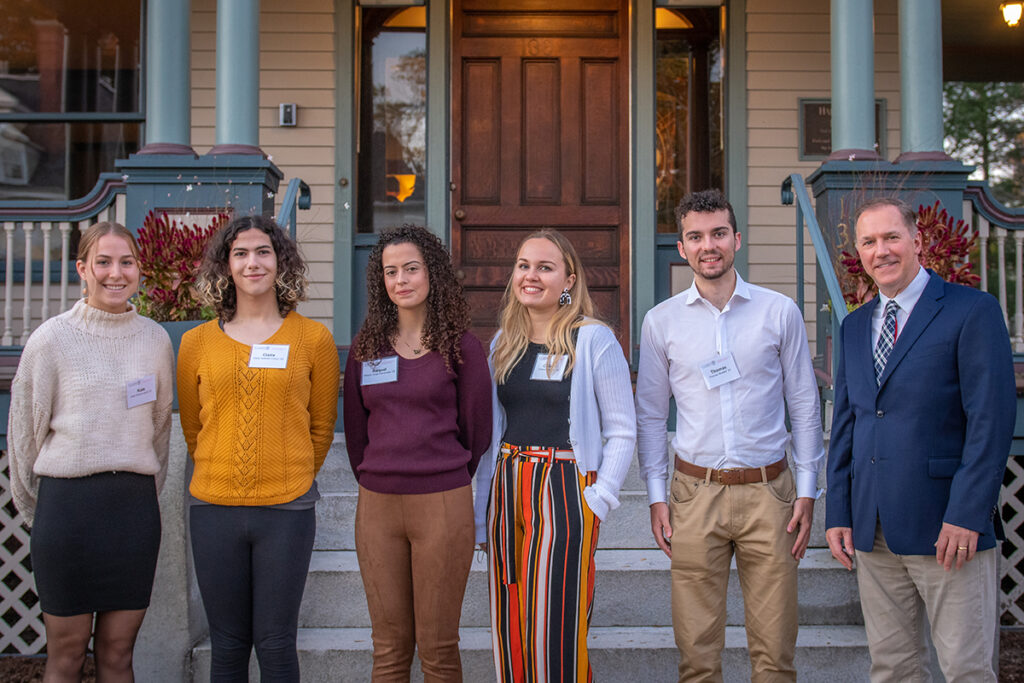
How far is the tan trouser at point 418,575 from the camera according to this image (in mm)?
2439

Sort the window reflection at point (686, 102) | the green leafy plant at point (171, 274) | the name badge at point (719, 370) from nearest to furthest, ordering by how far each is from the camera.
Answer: the name badge at point (719, 370) → the green leafy plant at point (171, 274) → the window reflection at point (686, 102)

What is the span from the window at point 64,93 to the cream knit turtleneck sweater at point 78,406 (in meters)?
4.09

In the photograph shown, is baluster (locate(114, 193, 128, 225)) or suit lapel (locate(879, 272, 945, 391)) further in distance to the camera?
baluster (locate(114, 193, 128, 225))

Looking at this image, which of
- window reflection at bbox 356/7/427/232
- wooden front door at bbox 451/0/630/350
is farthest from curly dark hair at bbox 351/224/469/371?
window reflection at bbox 356/7/427/232

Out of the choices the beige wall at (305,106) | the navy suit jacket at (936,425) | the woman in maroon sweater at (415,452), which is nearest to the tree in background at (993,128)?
the beige wall at (305,106)

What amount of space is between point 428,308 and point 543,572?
87 cm

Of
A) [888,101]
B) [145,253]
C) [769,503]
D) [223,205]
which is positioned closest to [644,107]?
[888,101]

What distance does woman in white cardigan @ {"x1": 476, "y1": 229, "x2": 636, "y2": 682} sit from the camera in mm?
2443

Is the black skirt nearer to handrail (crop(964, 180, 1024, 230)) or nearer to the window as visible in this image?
the window

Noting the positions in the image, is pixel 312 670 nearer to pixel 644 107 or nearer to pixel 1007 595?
pixel 1007 595

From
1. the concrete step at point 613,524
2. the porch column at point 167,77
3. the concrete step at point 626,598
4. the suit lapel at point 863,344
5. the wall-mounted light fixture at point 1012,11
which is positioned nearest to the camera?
the suit lapel at point 863,344

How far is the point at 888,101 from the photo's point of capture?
6.00 m

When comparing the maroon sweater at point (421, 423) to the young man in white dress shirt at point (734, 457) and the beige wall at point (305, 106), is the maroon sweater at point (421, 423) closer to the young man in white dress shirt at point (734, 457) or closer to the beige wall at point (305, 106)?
the young man in white dress shirt at point (734, 457)

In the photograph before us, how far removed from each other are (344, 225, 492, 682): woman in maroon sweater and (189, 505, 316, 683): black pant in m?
0.23
